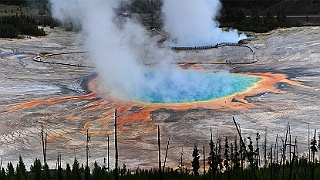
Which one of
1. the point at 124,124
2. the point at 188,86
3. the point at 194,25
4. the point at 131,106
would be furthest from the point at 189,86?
the point at 194,25

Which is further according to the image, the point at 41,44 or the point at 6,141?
the point at 41,44

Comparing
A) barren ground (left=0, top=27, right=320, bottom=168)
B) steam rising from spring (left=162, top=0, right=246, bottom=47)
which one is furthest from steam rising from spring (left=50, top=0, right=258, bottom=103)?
steam rising from spring (left=162, top=0, right=246, bottom=47)

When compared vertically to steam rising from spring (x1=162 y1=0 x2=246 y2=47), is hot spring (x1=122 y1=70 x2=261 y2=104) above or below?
below

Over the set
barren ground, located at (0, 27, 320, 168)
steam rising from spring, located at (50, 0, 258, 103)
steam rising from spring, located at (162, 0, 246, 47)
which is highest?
steam rising from spring, located at (162, 0, 246, 47)

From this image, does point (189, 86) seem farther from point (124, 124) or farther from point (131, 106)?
point (124, 124)

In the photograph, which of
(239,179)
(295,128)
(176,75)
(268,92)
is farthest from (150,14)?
(239,179)

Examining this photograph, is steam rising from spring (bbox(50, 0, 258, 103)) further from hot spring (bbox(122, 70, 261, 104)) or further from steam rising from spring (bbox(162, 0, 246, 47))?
steam rising from spring (bbox(162, 0, 246, 47))

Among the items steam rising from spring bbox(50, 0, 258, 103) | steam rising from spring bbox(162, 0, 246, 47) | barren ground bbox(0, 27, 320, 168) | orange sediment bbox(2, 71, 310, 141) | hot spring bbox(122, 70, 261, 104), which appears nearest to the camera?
barren ground bbox(0, 27, 320, 168)

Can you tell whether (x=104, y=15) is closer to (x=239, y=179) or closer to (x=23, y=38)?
(x=239, y=179)

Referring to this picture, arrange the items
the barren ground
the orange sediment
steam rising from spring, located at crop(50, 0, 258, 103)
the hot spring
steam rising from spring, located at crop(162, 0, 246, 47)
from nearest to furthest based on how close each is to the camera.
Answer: the barren ground < the orange sediment < the hot spring < steam rising from spring, located at crop(50, 0, 258, 103) < steam rising from spring, located at crop(162, 0, 246, 47)
